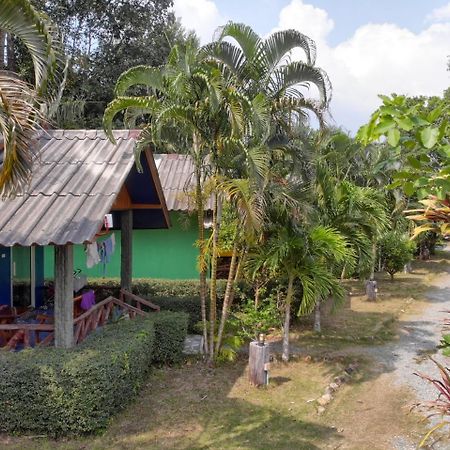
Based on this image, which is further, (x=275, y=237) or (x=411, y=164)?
(x=275, y=237)

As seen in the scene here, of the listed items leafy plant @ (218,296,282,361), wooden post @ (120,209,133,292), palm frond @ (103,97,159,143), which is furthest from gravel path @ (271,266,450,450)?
palm frond @ (103,97,159,143)

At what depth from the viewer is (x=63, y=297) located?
623 centimetres

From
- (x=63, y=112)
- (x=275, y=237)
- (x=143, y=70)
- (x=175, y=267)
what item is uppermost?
(x=63, y=112)

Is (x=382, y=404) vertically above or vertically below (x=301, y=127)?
below

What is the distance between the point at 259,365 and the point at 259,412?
0.95m

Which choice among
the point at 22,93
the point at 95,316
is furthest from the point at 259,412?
the point at 22,93

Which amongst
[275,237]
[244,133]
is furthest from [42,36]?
[275,237]

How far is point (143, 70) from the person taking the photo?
7.32 meters

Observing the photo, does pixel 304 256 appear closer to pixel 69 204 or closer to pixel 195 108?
pixel 195 108

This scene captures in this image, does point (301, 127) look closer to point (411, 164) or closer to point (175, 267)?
point (411, 164)

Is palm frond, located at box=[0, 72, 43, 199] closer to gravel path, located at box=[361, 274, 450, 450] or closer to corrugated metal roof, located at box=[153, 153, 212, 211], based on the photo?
gravel path, located at box=[361, 274, 450, 450]

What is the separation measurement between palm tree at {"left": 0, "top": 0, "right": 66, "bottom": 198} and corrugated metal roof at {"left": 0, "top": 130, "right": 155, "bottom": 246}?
74cm

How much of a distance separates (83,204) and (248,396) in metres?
3.55

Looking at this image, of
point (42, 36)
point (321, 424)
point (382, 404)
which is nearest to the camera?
point (42, 36)
